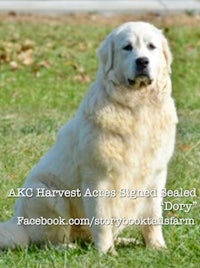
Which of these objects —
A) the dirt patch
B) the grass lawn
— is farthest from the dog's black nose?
the dirt patch

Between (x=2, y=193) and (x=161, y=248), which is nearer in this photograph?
(x=161, y=248)

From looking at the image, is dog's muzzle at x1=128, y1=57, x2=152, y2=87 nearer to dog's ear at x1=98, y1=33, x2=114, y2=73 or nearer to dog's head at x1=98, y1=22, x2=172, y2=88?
dog's head at x1=98, y1=22, x2=172, y2=88

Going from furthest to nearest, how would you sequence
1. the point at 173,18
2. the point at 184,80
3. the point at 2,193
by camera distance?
the point at 173,18
the point at 184,80
the point at 2,193

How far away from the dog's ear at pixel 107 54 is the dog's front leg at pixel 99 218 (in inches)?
27.9

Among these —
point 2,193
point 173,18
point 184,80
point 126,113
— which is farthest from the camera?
point 173,18

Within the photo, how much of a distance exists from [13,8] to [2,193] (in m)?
12.8

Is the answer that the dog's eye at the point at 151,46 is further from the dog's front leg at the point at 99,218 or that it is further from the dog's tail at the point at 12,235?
the dog's tail at the point at 12,235

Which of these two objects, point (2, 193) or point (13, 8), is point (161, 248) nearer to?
point (2, 193)

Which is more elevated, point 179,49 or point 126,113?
point 126,113

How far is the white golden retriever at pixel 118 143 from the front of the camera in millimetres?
5777

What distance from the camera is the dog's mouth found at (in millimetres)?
5758

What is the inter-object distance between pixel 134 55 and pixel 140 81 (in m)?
0.15

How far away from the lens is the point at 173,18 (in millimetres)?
18469

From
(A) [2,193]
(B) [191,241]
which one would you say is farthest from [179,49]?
(B) [191,241]
